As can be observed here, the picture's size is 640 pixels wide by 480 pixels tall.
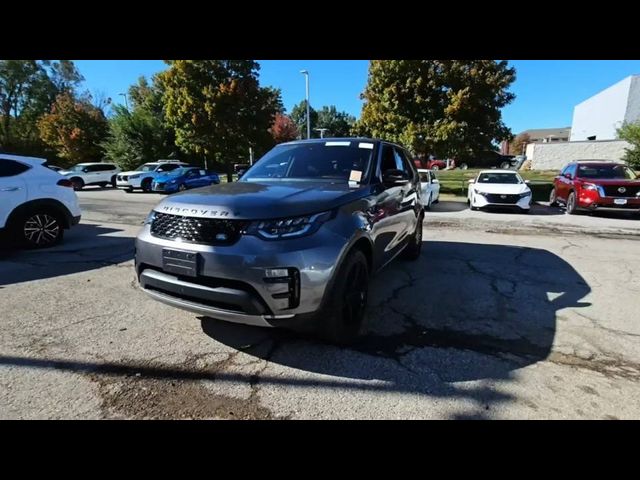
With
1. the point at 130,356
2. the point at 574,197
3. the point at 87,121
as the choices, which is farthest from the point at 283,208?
the point at 87,121

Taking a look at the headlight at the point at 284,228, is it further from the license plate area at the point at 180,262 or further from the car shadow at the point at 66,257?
the car shadow at the point at 66,257

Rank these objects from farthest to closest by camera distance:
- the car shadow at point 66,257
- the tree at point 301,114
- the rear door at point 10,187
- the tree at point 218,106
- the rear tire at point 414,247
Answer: the tree at point 301,114 → the tree at point 218,106 → the rear door at point 10,187 → the rear tire at point 414,247 → the car shadow at point 66,257

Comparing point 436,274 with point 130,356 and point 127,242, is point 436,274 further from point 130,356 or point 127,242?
point 127,242

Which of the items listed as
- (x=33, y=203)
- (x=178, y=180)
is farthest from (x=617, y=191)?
(x=178, y=180)

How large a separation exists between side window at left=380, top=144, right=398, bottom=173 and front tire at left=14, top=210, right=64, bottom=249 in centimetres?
633

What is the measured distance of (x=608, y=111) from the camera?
35688mm

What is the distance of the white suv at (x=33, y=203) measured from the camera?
6.30 m

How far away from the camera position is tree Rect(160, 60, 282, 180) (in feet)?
77.2

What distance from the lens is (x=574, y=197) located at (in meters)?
11.9

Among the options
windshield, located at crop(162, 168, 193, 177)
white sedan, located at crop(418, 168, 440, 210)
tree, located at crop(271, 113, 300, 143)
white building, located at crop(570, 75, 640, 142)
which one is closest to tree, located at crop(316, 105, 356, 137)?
tree, located at crop(271, 113, 300, 143)

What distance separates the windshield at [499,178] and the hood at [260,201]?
37.4 ft

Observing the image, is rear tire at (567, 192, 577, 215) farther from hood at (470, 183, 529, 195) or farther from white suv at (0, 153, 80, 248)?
white suv at (0, 153, 80, 248)

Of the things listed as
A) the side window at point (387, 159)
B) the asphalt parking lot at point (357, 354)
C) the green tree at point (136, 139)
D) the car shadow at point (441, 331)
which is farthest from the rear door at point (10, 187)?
the green tree at point (136, 139)
